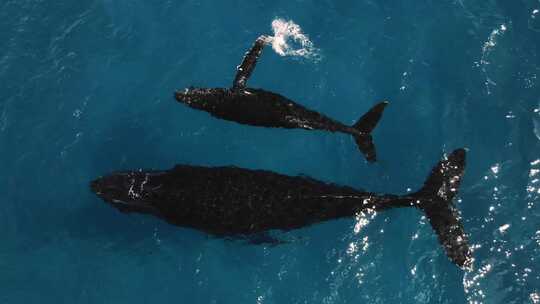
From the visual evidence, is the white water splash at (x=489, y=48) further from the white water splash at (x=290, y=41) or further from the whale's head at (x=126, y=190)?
the whale's head at (x=126, y=190)

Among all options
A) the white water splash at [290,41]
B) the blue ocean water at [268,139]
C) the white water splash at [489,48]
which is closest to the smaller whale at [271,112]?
the blue ocean water at [268,139]

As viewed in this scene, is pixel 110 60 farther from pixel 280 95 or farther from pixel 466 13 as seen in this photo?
pixel 466 13

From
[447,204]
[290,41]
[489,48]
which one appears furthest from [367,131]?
[489,48]

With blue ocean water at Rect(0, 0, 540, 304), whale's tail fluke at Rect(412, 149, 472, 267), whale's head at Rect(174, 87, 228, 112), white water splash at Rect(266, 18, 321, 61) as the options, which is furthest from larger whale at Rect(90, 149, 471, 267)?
white water splash at Rect(266, 18, 321, 61)

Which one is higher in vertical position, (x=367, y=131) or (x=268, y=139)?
(x=367, y=131)

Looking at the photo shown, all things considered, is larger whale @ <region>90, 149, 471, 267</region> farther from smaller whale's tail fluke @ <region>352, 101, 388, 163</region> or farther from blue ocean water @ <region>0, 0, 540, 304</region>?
smaller whale's tail fluke @ <region>352, 101, 388, 163</region>

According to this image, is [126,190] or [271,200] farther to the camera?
[126,190]

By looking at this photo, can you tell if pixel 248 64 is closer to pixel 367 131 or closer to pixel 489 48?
pixel 367 131
